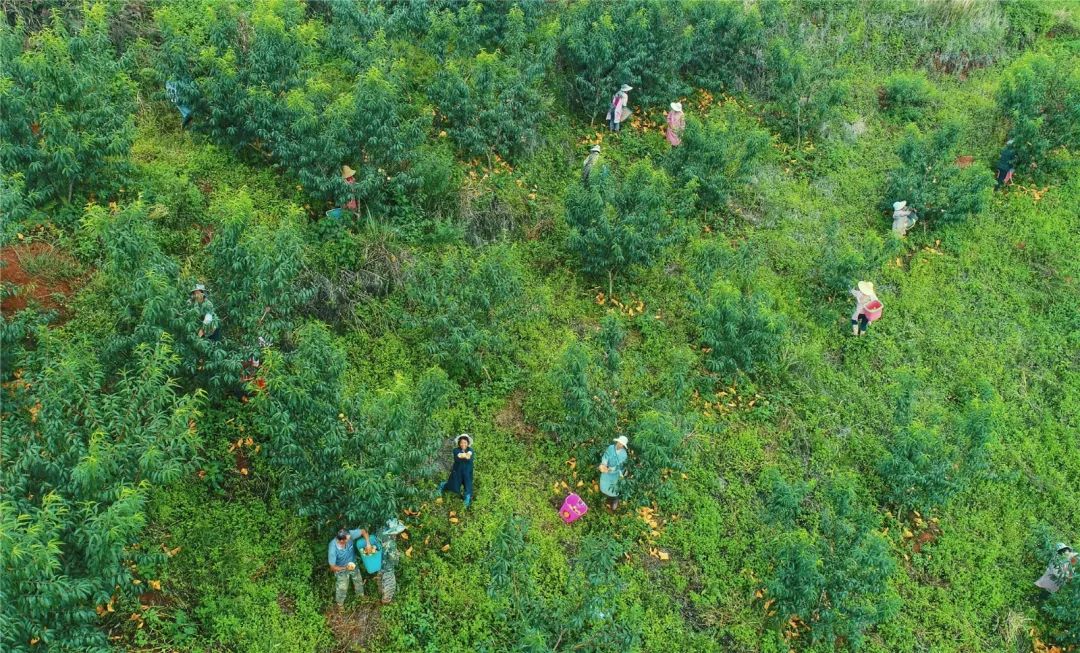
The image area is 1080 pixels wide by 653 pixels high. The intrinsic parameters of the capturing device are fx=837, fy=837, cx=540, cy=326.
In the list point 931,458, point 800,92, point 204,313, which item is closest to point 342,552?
point 204,313

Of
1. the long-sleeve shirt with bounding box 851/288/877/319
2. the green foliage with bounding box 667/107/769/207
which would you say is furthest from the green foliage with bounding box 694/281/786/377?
the green foliage with bounding box 667/107/769/207

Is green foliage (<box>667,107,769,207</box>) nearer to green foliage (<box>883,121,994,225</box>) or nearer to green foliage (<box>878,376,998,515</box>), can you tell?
green foliage (<box>883,121,994,225</box>)

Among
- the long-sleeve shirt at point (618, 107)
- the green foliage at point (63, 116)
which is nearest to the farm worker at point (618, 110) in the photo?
the long-sleeve shirt at point (618, 107)

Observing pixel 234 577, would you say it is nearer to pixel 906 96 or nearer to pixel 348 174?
pixel 348 174

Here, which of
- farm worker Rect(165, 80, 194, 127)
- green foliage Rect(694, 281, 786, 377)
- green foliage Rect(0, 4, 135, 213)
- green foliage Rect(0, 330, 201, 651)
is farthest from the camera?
farm worker Rect(165, 80, 194, 127)

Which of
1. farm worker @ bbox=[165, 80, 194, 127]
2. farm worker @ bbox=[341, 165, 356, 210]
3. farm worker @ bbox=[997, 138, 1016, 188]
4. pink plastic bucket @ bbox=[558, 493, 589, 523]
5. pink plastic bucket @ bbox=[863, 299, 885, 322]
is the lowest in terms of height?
pink plastic bucket @ bbox=[558, 493, 589, 523]

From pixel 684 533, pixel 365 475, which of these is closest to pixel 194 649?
pixel 365 475

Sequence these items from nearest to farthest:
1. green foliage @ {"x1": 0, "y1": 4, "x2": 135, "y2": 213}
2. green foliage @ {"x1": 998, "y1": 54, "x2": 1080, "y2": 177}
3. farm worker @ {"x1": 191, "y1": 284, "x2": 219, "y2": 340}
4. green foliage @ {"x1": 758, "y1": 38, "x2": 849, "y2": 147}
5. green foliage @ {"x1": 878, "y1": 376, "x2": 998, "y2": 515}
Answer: farm worker @ {"x1": 191, "y1": 284, "x2": 219, "y2": 340} → green foliage @ {"x1": 0, "y1": 4, "x2": 135, "y2": 213} → green foliage @ {"x1": 878, "y1": 376, "x2": 998, "y2": 515} → green foliage @ {"x1": 998, "y1": 54, "x2": 1080, "y2": 177} → green foliage @ {"x1": 758, "y1": 38, "x2": 849, "y2": 147}

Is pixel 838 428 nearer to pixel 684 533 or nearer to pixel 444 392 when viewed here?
pixel 684 533
